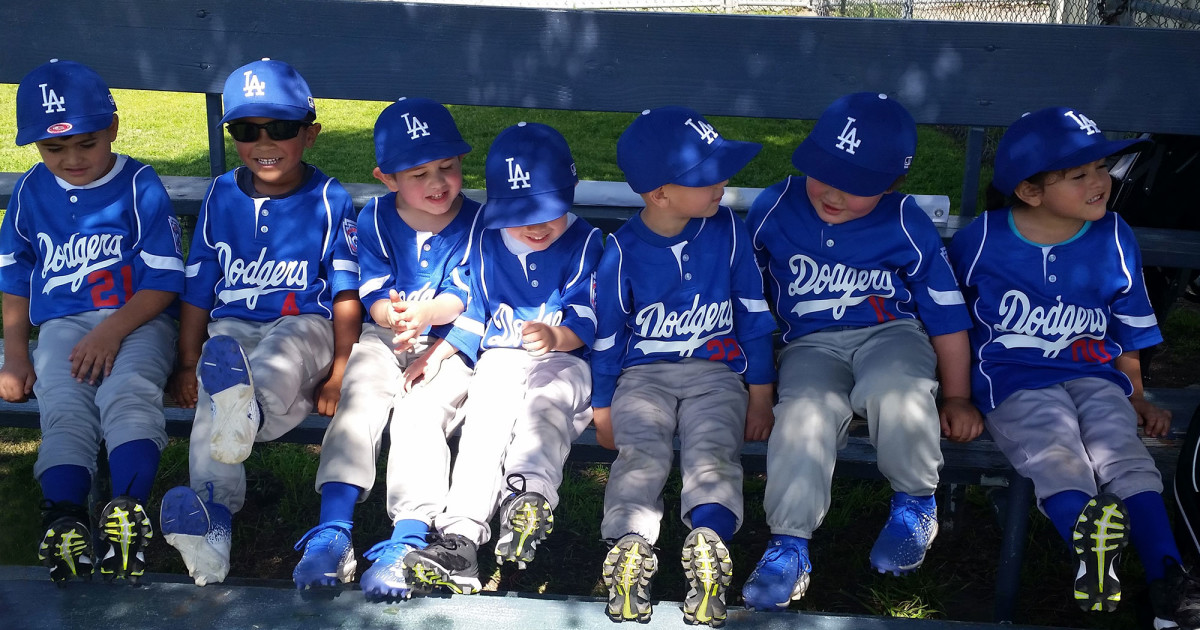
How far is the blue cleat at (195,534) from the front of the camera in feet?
8.30

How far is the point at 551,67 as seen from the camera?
3602 mm

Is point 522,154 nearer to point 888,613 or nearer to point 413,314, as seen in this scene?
point 413,314

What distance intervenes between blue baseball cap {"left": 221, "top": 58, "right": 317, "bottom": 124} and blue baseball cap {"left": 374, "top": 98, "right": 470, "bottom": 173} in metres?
0.30

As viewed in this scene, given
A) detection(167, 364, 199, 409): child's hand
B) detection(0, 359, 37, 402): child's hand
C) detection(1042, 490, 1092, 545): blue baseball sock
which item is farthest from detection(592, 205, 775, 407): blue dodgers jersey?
detection(0, 359, 37, 402): child's hand

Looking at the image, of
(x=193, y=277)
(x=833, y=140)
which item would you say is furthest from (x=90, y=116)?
(x=833, y=140)

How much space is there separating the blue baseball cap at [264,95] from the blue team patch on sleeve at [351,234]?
1.12ft

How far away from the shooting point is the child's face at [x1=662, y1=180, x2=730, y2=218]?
9.30 feet

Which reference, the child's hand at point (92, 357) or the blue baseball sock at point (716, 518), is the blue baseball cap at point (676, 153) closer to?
the blue baseball sock at point (716, 518)

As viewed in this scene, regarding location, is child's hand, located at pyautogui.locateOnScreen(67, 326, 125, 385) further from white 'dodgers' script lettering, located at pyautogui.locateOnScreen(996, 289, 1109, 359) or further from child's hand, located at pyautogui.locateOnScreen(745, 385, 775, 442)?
white 'dodgers' script lettering, located at pyautogui.locateOnScreen(996, 289, 1109, 359)

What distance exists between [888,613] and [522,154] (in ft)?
5.42

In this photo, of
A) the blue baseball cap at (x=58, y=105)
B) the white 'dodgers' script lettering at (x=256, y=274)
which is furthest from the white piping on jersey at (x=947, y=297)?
the blue baseball cap at (x=58, y=105)

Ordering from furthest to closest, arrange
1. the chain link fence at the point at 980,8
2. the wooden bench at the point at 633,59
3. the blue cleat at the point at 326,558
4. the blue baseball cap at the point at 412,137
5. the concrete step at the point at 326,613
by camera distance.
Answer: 1. the chain link fence at the point at 980,8
2. the wooden bench at the point at 633,59
3. the blue baseball cap at the point at 412,137
4. the blue cleat at the point at 326,558
5. the concrete step at the point at 326,613

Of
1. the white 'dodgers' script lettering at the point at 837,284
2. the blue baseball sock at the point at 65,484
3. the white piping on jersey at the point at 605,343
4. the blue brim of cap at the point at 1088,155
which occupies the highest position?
the blue brim of cap at the point at 1088,155

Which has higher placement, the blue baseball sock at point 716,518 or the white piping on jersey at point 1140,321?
the white piping on jersey at point 1140,321
